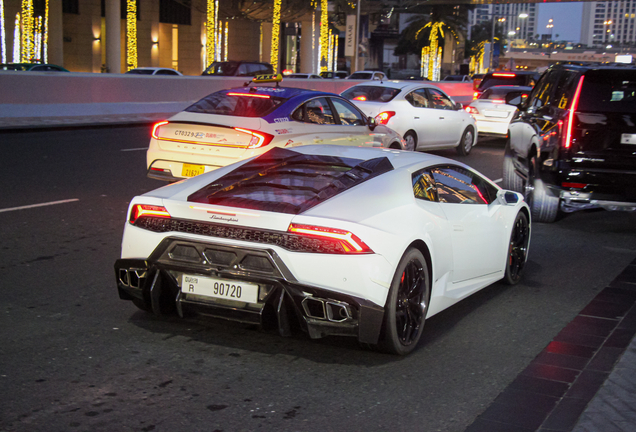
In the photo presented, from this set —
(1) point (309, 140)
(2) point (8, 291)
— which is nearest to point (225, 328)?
(2) point (8, 291)

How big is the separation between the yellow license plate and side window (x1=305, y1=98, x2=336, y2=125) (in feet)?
6.20

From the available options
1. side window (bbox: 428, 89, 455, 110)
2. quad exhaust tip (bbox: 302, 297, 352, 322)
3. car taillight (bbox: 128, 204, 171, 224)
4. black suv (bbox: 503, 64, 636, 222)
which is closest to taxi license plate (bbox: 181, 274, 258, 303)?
quad exhaust tip (bbox: 302, 297, 352, 322)

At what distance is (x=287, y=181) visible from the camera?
5250 millimetres

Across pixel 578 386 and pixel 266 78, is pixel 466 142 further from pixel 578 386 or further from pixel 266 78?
pixel 578 386

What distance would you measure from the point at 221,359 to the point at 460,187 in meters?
2.43

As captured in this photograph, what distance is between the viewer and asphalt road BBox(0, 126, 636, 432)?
3881 mm

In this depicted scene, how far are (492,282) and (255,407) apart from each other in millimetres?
2951

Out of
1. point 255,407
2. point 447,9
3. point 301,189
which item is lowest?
point 255,407

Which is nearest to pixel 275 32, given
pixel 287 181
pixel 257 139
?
pixel 257 139

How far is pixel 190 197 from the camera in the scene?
502cm

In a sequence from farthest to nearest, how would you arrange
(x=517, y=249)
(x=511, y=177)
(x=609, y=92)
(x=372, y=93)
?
(x=372, y=93) → (x=511, y=177) → (x=609, y=92) → (x=517, y=249)

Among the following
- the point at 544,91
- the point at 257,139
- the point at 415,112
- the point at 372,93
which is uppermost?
the point at 544,91

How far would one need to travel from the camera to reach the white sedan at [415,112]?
50.4 feet

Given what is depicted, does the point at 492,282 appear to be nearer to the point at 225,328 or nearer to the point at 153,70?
the point at 225,328
